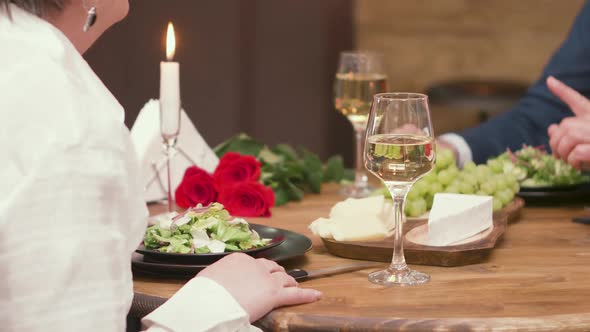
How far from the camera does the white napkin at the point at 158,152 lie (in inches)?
79.3

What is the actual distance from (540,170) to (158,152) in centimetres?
88

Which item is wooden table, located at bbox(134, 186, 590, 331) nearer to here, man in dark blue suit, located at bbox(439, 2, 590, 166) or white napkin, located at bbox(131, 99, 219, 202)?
white napkin, located at bbox(131, 99, 219, 202)

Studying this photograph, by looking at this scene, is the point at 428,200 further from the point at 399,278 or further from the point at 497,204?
the point at 399,278

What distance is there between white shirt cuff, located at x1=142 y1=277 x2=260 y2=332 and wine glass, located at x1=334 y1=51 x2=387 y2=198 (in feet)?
3.09

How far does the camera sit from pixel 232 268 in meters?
1.33

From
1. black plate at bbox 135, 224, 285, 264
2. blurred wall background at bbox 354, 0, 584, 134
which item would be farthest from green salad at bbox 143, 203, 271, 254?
blurred wall background at bbox 354, 0, 584, 134

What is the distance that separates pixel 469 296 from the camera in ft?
4.43

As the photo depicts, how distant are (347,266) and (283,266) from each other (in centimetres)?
11

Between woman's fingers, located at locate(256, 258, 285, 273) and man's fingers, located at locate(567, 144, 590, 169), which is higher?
man's fingers, located at locate(567, 144, 590, 169)

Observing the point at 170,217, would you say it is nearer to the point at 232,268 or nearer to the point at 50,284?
the point at 232,268

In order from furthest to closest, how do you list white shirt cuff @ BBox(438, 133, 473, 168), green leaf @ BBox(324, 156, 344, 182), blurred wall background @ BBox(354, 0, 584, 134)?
blurred wall background @ BBox(354, 0, 584, 134) < white shirt cuff @ BBox(438, 133, 473, 168) < green leaf @ BBox(324, 156, 344, 182)

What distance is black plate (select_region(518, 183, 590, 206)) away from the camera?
205 cm

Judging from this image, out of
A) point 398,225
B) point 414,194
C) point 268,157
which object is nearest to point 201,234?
point 398,225

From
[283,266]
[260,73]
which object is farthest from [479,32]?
[283,266]
